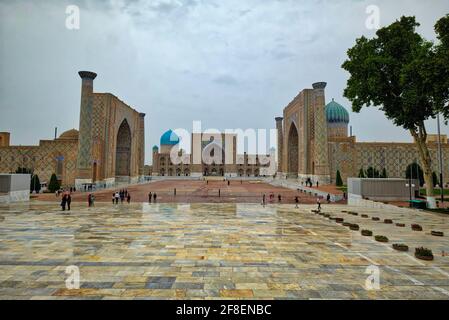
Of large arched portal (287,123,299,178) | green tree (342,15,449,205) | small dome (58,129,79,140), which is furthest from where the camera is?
large arched portal (287,123,299,178)

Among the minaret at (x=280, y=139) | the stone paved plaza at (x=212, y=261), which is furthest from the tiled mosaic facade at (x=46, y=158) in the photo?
the minaret at (x=280, y=139)

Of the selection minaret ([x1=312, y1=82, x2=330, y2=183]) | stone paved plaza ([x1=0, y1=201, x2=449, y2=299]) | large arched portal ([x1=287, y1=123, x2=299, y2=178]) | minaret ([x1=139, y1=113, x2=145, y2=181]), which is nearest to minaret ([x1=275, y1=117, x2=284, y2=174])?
large arched portal ([x1=287, y1=123, x2=299, y2=178])

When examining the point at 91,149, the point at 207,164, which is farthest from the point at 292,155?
the point at 91,149

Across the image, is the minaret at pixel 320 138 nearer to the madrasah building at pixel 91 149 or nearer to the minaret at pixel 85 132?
the madrasah building at pixel 91 149

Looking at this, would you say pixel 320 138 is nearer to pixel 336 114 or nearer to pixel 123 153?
pixel 336 114

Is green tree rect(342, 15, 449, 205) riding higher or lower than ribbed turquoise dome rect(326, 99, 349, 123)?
lower

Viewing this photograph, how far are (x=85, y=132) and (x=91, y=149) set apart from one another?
88.5 inches

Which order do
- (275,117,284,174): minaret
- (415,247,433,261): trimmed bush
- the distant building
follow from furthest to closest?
the distant building < (275,117,284,174): minaret < (415,247,433,261): trimmed bush

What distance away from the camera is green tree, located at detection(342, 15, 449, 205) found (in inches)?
640

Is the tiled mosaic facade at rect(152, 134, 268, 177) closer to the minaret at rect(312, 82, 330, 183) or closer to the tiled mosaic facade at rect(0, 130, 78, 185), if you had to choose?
the tiled mosaic facade at rect(0, 130, 78, 185)

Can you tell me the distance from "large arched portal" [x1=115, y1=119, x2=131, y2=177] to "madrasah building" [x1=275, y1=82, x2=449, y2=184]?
95.7 feet

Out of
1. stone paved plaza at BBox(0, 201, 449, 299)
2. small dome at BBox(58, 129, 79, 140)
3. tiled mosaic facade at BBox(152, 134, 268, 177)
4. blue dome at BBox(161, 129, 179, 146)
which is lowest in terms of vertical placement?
stone paved plaza at BBox(0, 201, 449, 299)
